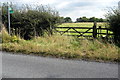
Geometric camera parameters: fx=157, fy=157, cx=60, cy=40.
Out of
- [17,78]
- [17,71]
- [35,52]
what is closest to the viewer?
[17,78]

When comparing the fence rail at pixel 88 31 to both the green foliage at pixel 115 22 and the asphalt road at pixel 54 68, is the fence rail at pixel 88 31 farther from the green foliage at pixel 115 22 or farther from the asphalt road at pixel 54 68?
the asphalt road at pixel 54 68

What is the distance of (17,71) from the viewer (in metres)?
4.70

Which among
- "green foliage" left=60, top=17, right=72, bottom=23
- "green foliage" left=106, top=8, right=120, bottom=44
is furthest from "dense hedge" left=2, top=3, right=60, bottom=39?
"green foliage" left=106, top=8, right=120, bottom=44

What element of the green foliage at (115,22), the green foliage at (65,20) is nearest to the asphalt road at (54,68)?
the green foliage at (115,22)

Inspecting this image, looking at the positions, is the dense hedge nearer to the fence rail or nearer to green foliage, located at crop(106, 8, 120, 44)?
the fence rail

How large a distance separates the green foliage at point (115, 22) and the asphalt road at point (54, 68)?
450 cm

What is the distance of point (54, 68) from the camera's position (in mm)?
4914

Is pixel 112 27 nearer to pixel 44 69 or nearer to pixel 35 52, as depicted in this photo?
pixel 35 52

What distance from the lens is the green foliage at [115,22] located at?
903cm

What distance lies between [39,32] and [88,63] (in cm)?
709

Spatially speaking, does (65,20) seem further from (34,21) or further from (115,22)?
(115,22)

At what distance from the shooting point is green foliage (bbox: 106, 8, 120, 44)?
903cm

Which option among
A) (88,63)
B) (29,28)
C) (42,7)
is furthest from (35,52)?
(42,7)

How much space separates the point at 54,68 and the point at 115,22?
226 inches
